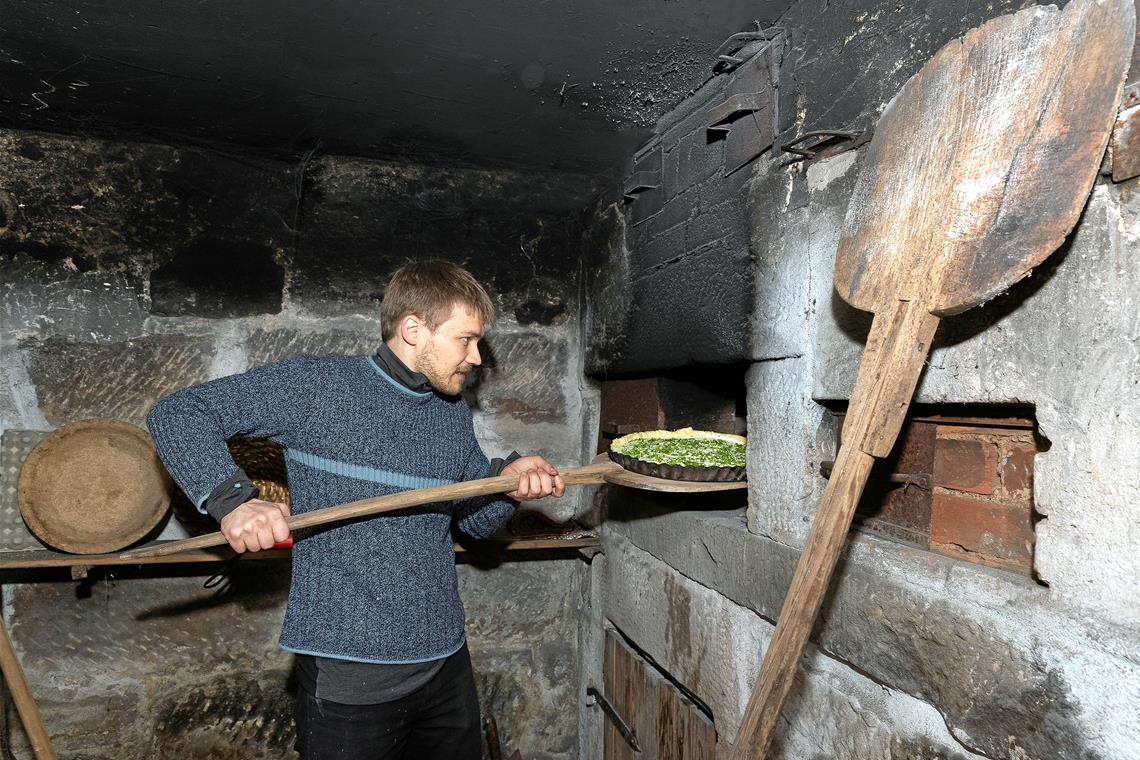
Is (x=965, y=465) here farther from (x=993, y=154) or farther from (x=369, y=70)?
(x=369, y=70)

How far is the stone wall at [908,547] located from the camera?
104 cm

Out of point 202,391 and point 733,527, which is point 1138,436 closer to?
point 733,527

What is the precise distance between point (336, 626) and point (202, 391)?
26.3 inches

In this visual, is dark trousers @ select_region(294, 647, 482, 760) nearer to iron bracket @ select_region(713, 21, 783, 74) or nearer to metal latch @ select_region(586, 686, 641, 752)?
metal latch @ select_region(586, 686, 641, 752)

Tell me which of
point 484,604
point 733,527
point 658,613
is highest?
point 733,527

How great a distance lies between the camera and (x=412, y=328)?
1.94 meters

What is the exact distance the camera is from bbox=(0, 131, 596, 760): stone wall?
262 cm

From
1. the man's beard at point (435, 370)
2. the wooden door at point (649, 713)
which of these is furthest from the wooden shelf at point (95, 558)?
the man's beard at point (435, 370)

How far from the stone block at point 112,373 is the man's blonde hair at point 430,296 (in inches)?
48.4

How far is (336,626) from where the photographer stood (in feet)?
5.72

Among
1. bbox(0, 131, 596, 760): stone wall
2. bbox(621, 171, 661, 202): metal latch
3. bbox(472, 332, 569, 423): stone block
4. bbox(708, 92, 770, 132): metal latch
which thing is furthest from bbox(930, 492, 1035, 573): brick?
bbox(472, 332, 569, 423): stone block

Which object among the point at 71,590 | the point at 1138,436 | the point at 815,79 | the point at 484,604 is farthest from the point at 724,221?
the point at 71,590

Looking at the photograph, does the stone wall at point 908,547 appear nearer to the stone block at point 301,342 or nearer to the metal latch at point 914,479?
the metal latch at point 914,479

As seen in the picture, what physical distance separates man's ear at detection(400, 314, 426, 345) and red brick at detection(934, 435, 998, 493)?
129 centimetres
